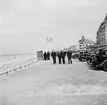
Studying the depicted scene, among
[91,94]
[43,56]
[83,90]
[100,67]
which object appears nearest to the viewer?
[91,94]

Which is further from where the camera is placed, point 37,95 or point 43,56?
point 43,56

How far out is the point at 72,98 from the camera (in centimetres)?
609

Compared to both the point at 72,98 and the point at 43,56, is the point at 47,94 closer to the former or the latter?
the point at 72,98

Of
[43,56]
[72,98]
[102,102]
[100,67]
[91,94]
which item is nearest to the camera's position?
[102,102]

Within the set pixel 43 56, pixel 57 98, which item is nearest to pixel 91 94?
pixel 57 98

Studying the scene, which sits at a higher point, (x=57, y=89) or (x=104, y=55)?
(x=104, y=55)

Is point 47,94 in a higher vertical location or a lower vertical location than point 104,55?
lower

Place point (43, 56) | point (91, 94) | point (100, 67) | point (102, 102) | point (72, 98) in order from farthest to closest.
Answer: point (43, 56), point (100, 67), point (91, 94), point (72, 98), point (102, 102)

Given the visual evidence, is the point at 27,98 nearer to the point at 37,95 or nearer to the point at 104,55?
the point at 37,95

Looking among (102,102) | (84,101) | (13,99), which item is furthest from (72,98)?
(13,99)

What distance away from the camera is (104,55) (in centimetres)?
1458

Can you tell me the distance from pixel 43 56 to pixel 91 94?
99.2 feet

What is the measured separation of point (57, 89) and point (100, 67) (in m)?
7.81

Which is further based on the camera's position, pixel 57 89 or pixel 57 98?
pixel 57 89
